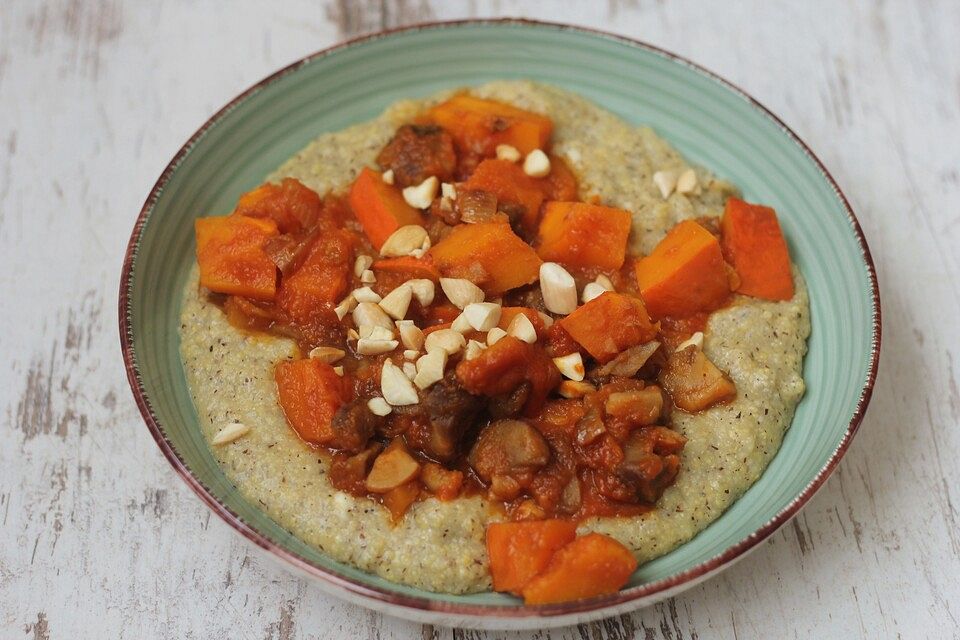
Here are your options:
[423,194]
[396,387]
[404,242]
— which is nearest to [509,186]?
[423,194]

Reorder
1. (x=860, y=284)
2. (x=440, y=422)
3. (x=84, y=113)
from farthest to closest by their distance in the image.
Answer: (x=84, y=113), (x=860, y=284), (x=440, y=422)

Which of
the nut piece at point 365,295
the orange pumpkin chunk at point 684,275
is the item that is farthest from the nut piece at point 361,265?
the orange pumpkin chunk at point 684,275

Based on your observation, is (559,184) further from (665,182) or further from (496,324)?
(496,324)

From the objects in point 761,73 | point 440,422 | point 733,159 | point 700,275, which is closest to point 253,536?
point 440,422

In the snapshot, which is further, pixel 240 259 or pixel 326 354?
pixel 240 259

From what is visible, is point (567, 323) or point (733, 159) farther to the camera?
point (733, 159)

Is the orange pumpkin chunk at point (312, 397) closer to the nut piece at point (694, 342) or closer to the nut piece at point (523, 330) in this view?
the nut piece at point (523, 330)

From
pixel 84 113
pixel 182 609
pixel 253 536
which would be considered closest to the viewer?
pixel 253 536

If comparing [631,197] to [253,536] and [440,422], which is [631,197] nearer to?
[440,422]

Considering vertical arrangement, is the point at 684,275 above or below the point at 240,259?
below
